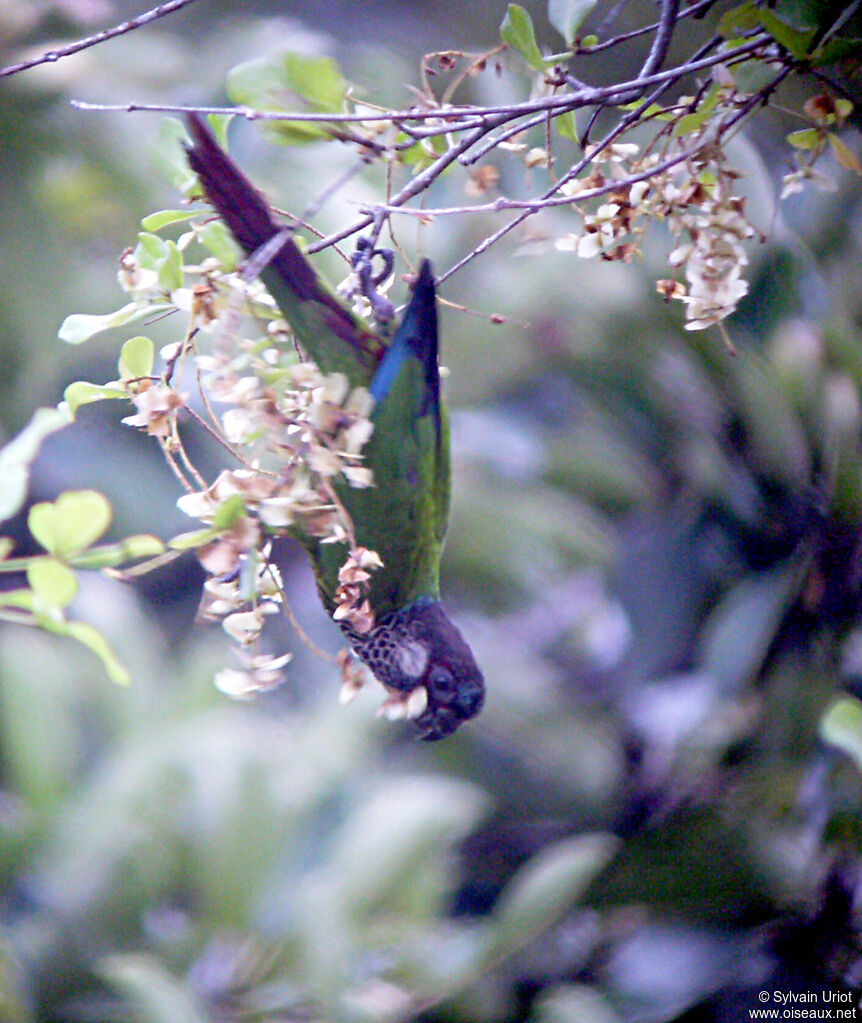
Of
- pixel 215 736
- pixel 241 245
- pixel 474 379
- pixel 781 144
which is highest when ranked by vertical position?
pixel 241 245

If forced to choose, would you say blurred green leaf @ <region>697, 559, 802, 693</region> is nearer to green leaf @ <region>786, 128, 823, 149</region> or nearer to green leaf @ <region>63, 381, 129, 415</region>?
green leaf @ <region>786, 128, 823, 149</region>

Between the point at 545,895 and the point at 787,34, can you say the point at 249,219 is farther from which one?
the point at 545,895

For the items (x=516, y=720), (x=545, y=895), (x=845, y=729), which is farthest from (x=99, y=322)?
(x=516, y=720)

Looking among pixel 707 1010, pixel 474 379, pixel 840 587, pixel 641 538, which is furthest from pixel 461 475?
pixel 707 1010

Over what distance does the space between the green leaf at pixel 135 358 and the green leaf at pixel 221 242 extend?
82 millimetres

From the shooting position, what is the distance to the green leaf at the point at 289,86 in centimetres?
51

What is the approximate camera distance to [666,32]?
1.82 feet

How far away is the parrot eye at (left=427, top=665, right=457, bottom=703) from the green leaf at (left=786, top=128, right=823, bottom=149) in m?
0.40

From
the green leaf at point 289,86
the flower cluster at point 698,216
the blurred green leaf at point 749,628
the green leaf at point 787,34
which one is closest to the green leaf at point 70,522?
the green leaf at point 289,86

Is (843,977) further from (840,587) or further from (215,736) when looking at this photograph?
(215,736)

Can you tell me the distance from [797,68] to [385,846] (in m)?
1.68

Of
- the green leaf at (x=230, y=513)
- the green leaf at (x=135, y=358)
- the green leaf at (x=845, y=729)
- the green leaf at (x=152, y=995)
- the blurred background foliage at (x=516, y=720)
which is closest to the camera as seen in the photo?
the green leaf at (x=230, y=513)

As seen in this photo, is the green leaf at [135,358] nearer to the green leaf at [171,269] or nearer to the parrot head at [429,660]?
the green leaf at [171,269]

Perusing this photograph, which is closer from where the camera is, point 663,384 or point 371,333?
point 371,333
